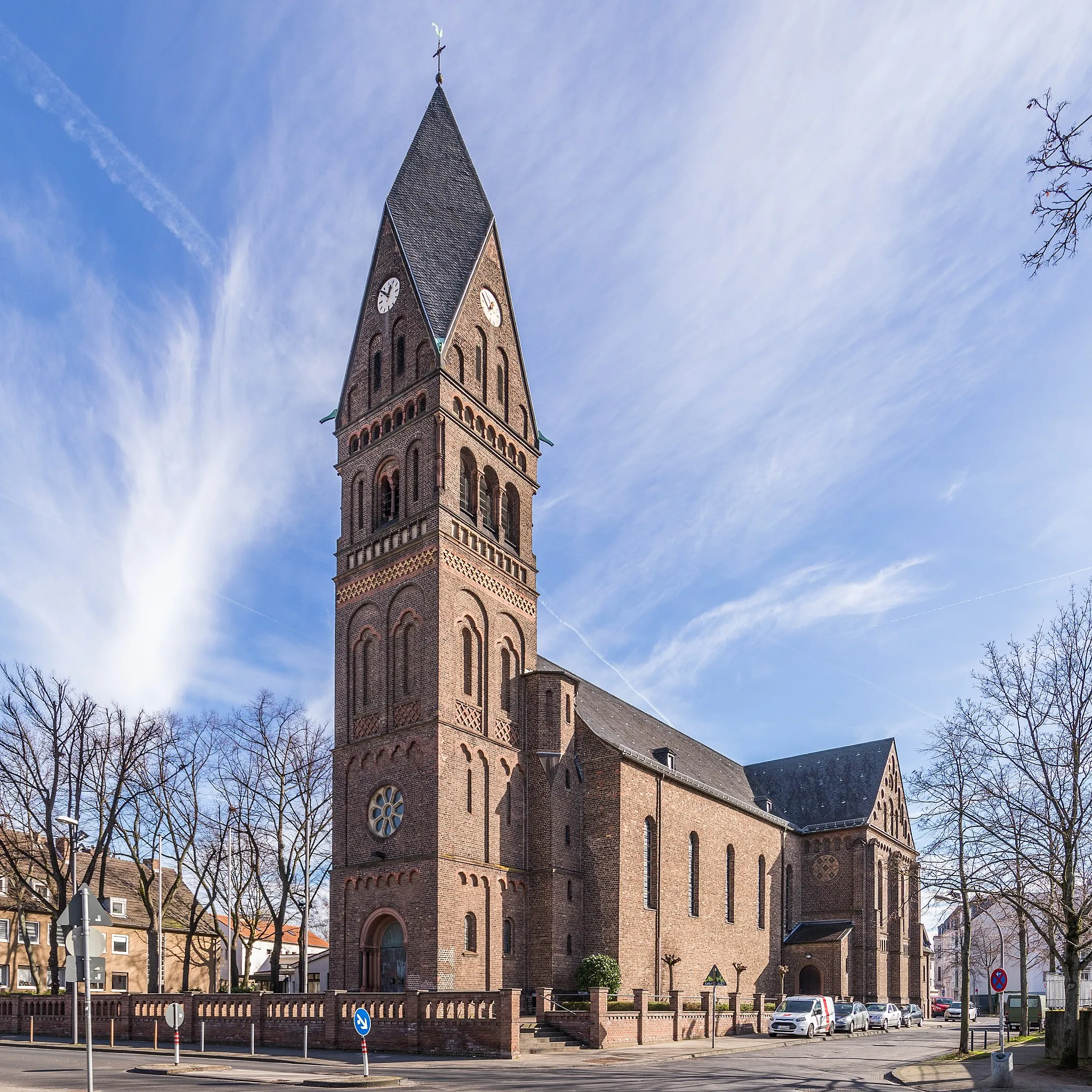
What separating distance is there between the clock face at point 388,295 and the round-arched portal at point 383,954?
22.3 metres

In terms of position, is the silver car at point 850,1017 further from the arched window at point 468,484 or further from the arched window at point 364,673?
the arched window at point 468,484

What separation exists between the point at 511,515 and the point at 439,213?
1318cm

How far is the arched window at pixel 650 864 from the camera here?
39656 millimetres

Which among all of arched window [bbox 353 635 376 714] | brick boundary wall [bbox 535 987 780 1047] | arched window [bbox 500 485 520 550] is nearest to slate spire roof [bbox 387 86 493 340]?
arched window [bbox 500 485 520 550]

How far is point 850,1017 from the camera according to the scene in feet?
145

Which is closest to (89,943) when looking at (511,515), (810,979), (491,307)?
(511,515)

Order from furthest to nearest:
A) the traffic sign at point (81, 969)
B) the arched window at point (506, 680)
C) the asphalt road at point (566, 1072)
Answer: the arched window at point (506, 680) → the asphalt road at point (566, 1072) → the traffic sign at point (81, 969)

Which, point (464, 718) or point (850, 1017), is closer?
point (464, 718)

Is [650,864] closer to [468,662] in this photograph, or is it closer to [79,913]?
[468,662]

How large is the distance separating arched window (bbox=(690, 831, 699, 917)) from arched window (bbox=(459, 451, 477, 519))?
17.8m

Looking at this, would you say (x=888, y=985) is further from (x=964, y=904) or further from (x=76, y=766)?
(x=76, y=766)

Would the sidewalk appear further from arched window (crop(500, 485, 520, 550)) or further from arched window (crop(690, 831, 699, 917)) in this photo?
arched window (crop(500, 485, 520, 550))

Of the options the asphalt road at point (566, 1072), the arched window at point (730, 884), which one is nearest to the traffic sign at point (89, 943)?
the asphalt road at point (566, 1072)

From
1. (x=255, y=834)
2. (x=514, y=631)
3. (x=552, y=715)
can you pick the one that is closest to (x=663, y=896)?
(x=552, y=715)
